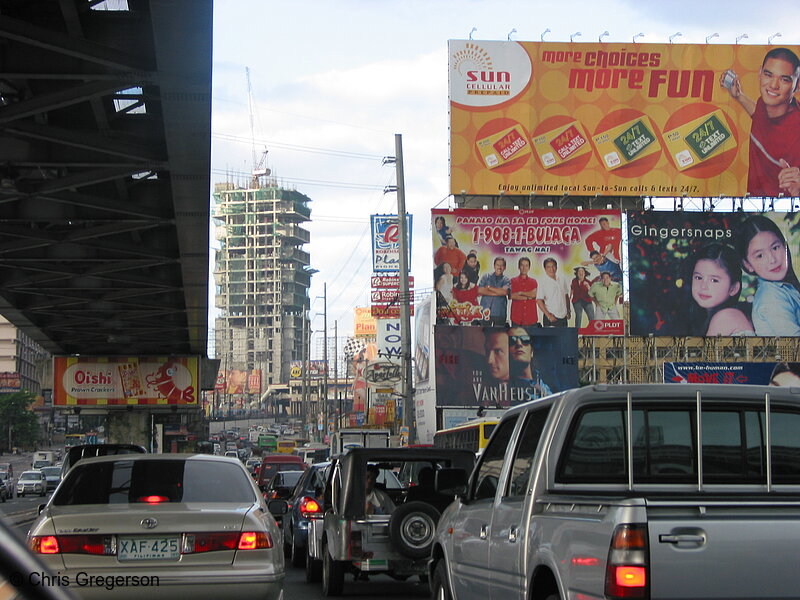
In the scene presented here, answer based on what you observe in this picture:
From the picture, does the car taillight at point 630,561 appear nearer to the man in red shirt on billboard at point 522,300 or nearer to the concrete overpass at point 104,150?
the concrete overpass at point 104,150

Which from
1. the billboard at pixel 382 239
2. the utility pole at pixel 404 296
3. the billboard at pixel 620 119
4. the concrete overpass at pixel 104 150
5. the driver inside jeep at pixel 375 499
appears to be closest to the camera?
the concrete overpass at pixel 104 150

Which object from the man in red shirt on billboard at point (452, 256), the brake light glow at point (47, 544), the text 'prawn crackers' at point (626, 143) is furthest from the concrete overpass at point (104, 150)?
the text 'prawn crackers' at point (626, 143)

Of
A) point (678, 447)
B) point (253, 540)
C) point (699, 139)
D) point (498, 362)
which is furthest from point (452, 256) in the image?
point (678, 447)

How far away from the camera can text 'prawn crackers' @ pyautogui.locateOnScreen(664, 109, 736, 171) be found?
50781 mm

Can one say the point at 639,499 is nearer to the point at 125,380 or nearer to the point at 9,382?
the point at 125,380

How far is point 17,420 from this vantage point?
122 metres

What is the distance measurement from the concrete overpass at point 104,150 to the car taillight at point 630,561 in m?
7.27

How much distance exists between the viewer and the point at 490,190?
5006 centimetres

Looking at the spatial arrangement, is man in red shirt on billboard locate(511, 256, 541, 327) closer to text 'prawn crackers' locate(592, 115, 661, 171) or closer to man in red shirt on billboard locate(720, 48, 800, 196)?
text 'prawn crackers' locate(592, 115, 661, 171)

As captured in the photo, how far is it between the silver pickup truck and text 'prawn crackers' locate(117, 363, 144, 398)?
36.2 metres

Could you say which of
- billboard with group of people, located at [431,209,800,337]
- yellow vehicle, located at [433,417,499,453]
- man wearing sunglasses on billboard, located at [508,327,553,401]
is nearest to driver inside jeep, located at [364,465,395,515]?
yellow vehicle, located at [433,417,499,453]

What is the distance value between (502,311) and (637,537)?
4488 centimetres

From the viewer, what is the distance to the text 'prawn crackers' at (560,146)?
50.3m

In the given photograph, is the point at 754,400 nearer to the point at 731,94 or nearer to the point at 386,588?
the point at 386,588
